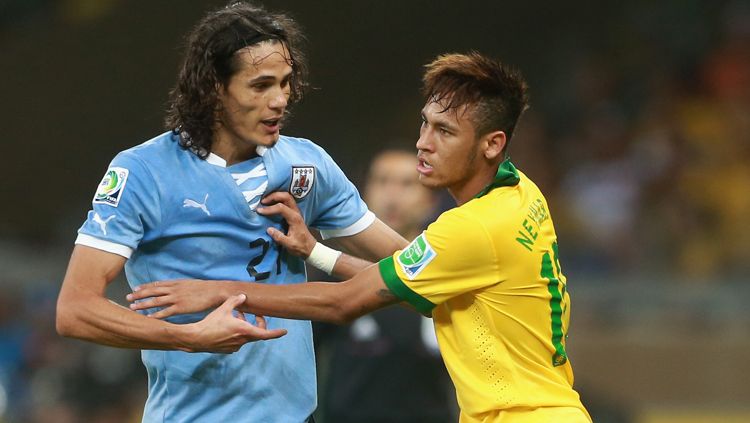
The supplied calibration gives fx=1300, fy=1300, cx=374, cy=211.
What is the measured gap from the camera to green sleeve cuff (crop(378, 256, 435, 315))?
420 cm

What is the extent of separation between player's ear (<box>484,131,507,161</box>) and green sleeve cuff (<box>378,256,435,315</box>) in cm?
48

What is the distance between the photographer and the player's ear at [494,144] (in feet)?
14.1

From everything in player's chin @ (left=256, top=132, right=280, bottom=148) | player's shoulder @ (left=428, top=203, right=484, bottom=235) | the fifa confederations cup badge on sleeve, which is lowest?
player's shoulder @ (left=428, top=203, right=484, bottom=235)

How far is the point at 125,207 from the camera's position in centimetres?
395

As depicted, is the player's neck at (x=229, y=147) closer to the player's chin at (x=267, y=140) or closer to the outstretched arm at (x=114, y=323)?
the player's chin at (x=267, y=140)

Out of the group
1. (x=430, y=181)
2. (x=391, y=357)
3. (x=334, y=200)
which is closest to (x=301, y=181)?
(x=334, y=200)

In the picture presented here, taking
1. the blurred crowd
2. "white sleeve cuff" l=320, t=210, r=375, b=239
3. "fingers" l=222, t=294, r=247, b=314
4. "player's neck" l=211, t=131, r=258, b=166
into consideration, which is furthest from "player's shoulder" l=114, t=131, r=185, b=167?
the blurred crowd

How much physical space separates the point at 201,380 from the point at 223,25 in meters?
1.14

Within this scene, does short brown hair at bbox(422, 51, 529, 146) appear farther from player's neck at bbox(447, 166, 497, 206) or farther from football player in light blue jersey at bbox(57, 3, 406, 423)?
football player in light blue jersey at bbox(57, 3, 406, 423)

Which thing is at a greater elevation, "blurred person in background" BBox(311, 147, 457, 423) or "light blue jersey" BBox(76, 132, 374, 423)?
"light blue jersey" BBox(76, 132, 374, 423)

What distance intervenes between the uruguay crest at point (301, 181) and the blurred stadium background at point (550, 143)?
5112 mm

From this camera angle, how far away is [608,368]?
393 inches

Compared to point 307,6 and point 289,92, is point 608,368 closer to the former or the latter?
point 307,6

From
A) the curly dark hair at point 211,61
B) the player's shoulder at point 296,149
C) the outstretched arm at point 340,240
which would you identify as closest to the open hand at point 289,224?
the outstretched arm at point 340,240
